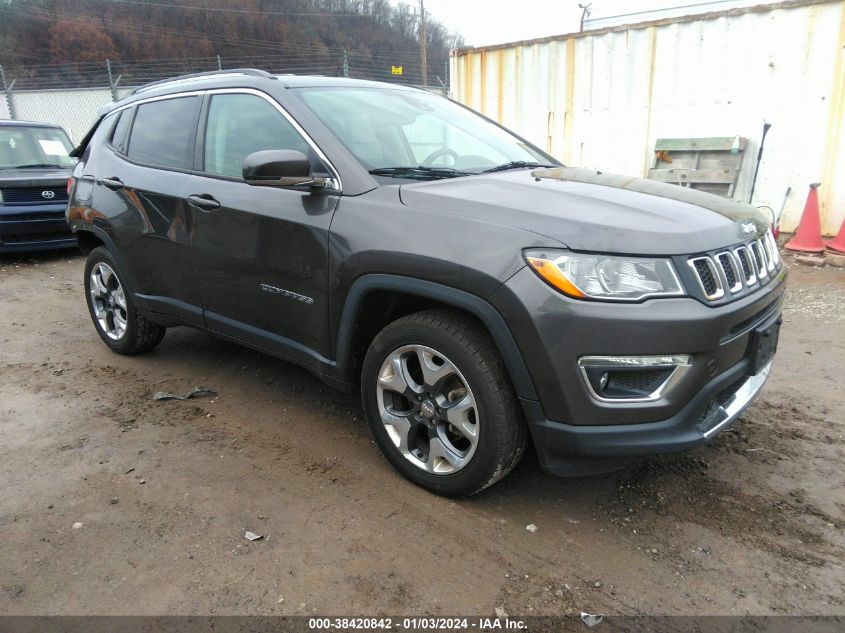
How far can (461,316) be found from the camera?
2.44 m

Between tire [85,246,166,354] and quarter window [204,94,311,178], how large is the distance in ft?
4.19

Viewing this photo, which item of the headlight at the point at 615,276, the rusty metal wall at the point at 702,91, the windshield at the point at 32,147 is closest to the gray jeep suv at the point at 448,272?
the headlight at the point at 615,276

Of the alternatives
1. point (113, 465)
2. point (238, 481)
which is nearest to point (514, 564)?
point (238, 481)

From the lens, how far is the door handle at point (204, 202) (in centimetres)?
323

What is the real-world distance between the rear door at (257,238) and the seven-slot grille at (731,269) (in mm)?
1544

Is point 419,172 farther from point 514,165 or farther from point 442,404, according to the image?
point 442,404

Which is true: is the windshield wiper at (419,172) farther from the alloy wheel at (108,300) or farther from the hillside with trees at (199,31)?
the hillside with trees at (199,31)

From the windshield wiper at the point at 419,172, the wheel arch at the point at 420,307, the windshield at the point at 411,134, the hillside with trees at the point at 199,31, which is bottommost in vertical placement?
the wheel arch at the point at 420,307

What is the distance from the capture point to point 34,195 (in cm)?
768

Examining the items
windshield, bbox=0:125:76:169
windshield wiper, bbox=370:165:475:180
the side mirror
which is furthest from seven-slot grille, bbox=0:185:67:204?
windshield wiper, bbox=370:165:475:180

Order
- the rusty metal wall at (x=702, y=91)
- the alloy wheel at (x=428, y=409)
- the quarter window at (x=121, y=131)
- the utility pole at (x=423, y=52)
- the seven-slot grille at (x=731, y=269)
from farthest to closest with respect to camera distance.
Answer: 1. the utility pole at (x=423, y=52)
2. the rusty metal wall at (x=702, y=91)
3. the quarter window at (x=121, y=131)
4. the alloy wheel at (x=428, y=409)
5. the seven-slot grille at (x=731, y=269)

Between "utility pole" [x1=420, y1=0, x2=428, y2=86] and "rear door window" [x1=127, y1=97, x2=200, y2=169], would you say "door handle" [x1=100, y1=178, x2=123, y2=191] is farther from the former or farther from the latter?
"utility pole" [x1=420, y1=0, x2=428, y2=86]

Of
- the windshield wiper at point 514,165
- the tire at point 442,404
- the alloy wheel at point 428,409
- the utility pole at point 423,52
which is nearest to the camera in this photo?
the tire at point 442,404

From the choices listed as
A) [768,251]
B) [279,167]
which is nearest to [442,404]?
[279,167]
